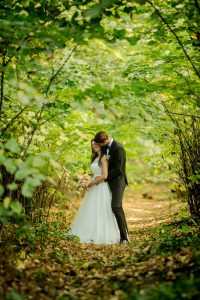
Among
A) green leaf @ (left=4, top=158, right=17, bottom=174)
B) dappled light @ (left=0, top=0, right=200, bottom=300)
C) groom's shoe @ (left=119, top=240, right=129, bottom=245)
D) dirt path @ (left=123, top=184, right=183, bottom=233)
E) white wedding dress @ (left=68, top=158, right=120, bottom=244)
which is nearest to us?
green leaf @ (left=4, top=158, right=17, bottom=174)

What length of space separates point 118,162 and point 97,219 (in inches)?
41.3

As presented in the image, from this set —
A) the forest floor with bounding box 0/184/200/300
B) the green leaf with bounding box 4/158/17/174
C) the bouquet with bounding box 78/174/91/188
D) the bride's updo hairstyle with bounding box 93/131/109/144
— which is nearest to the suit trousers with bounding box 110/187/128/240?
the bouquet with bounding box 78/174/91/188

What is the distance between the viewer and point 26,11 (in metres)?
3.83

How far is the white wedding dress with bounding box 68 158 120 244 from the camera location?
20.9 feet

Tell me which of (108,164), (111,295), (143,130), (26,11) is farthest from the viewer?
(108,164)

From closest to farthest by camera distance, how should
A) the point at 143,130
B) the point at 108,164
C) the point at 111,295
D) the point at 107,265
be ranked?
the point at 111,295
the point at 107,265
the point at 143,130
the point at 108,164

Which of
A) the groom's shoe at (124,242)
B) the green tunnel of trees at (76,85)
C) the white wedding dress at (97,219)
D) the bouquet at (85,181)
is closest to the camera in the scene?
the green tunnel of trees at (76,85)

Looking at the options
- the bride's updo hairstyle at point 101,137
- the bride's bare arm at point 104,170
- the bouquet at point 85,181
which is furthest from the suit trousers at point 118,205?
the bride's updo hairstyle at point 101,137

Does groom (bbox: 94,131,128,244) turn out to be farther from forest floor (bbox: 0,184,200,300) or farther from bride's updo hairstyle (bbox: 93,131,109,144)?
forest floor (bbox: 0,184,200,300)

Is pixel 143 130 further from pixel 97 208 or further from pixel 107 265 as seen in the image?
pixel 107 265

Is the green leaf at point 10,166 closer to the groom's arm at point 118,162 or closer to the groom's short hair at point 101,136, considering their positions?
the groom's short hair at point 101,136

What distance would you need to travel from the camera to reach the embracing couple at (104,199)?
6.31 meters

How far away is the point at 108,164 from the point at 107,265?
2589mm

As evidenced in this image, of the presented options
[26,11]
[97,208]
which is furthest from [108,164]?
[26,11]
